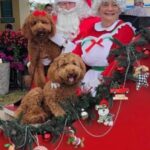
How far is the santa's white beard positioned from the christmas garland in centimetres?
148

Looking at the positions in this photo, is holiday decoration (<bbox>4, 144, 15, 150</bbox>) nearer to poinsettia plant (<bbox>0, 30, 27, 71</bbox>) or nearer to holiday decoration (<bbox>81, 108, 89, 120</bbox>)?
holiday decoration (<bbox>81, 108, 89, 120</bbox>)

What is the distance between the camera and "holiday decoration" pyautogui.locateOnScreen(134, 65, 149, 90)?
248cm

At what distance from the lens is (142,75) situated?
2496 millimetres

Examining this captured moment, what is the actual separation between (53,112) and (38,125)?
0.16 m

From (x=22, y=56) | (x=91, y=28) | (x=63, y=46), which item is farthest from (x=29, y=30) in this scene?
(x=22, y=56)

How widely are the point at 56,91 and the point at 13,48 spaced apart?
4.69 metres

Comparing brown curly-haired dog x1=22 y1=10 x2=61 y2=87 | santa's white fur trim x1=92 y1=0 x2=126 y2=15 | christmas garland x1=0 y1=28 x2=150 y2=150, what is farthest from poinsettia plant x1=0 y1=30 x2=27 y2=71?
christmas garland x1=0 y1=28 x2=150 y2=150

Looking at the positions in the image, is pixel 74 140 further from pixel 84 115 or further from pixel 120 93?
pixel 120 93

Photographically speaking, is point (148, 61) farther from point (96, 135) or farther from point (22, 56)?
point (22, 56)

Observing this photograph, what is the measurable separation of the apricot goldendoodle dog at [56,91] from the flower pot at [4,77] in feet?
13.9

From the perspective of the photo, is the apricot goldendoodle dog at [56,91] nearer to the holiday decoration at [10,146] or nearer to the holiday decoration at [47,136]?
the holiday decoration at [47,136]

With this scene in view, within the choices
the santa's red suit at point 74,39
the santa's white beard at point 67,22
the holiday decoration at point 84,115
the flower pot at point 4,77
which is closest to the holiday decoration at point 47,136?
the holiday decoration at point 84,115

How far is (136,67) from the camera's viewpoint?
99.5 inches

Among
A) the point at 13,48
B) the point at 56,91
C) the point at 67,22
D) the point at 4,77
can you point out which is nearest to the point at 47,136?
the point at 56,91
